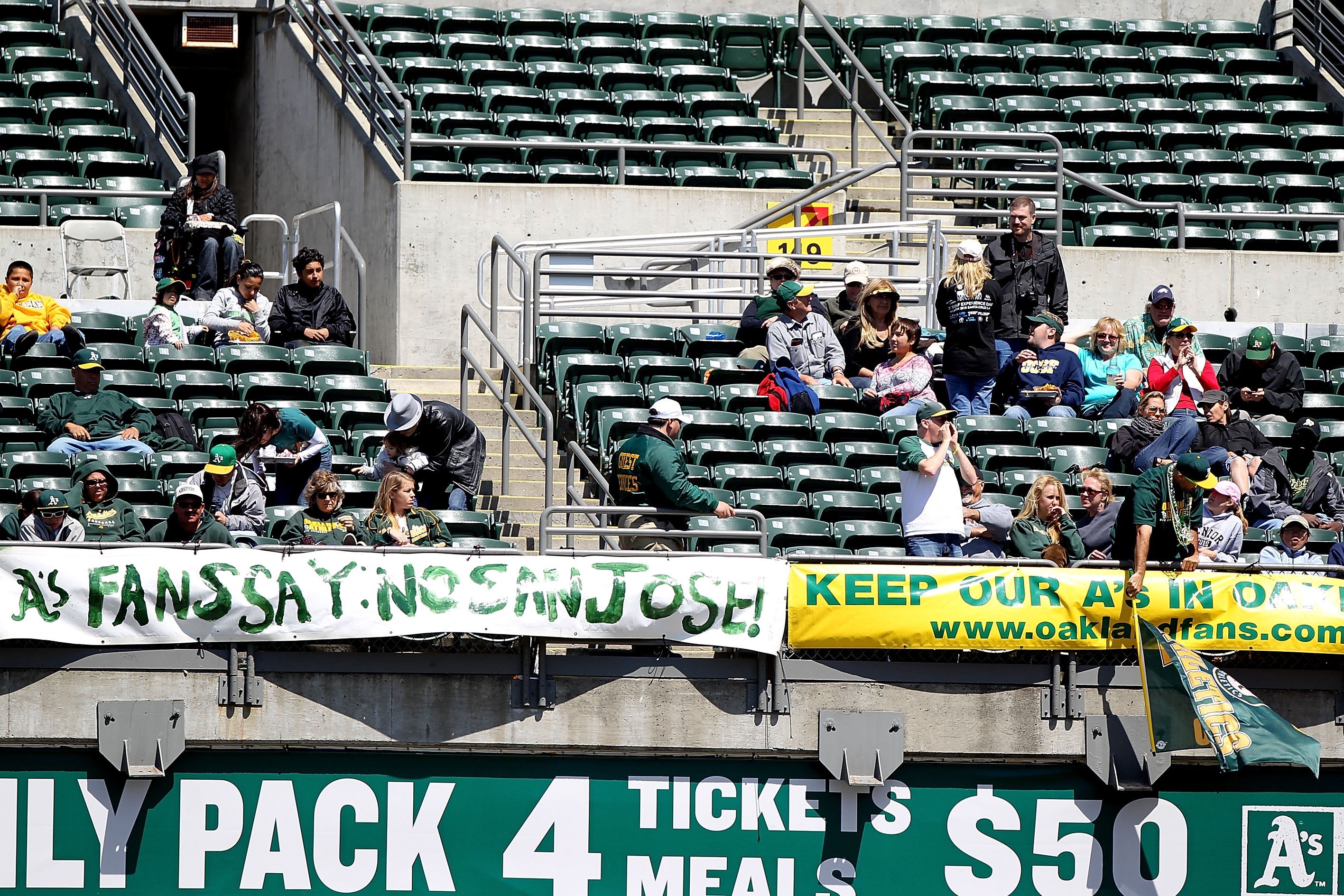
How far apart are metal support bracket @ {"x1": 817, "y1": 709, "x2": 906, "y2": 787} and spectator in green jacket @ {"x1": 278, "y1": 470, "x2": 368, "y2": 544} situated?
8.95 ft

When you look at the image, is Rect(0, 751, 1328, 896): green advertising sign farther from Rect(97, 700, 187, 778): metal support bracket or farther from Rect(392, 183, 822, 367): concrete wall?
Rect(392, 183, 822, 367): concrete wall

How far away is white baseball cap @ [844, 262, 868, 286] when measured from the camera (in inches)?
615

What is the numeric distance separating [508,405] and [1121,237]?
23.9 feet

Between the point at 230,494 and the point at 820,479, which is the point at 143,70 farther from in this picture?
the point at 820,479

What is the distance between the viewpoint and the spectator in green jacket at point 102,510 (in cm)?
1198

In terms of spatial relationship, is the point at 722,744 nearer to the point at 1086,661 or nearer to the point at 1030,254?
the point at 1086,661

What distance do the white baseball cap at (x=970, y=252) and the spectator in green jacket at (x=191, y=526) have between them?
5621 millimetres

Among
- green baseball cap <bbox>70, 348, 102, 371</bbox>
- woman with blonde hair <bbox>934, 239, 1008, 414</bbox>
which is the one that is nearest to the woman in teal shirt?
woman with blonde hair <bbox>934, 239, 1008, 414</bbox>

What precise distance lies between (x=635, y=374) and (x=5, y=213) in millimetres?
6612

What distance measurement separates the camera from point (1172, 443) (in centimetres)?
1399

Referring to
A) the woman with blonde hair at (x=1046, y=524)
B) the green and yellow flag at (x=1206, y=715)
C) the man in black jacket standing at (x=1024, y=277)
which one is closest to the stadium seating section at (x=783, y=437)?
the man in black jacket standing at (x=1024, y=277)

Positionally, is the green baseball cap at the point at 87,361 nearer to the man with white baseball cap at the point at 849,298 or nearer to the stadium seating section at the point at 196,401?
the stadium seating section at the point at 196,401

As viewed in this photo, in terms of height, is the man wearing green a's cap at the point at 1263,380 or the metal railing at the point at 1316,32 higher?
the metal railing at the point at 1316,32

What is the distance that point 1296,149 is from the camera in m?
21.0
